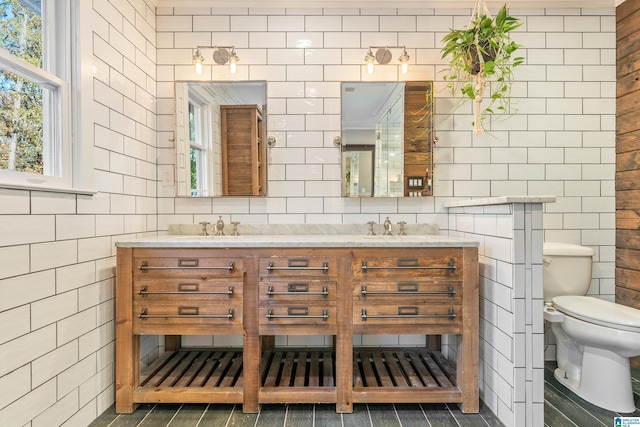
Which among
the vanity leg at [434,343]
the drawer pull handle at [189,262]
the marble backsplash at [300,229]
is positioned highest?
the marble backsplash at [300,229]

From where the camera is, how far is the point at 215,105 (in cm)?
217

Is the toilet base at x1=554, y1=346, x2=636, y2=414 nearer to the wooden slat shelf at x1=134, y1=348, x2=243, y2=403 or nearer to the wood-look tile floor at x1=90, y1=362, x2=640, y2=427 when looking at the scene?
the wood-look tile floor at x1=90, y1=362, x2=640, y2=427

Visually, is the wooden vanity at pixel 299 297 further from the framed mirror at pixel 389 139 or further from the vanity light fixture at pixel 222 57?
the vanity light fixture at pixel 222 57

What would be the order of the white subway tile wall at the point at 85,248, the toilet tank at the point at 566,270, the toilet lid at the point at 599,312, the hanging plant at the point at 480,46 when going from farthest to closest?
the toilet tank at the point at 566,270 → the hanging plant at the point at 480,46 → the toilet lid at the point at 599,312 → the white subway tile wall at the point at 85,248

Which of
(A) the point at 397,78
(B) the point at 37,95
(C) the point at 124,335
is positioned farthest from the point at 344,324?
(B) the point at 37,95

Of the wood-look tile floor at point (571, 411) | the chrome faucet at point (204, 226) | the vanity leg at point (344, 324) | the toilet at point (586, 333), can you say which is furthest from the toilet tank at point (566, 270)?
the chrome faucet at point (204, 226)

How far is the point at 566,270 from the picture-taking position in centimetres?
197

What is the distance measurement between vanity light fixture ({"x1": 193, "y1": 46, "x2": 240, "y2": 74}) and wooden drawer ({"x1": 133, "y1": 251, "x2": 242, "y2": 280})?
129 cm

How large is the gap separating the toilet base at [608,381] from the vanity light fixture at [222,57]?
2.71m

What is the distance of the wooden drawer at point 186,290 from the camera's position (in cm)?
162

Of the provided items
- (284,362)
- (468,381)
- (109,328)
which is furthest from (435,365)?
(109,328)

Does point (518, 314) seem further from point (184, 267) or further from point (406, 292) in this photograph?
point (184, 267)

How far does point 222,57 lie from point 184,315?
1.68 metres

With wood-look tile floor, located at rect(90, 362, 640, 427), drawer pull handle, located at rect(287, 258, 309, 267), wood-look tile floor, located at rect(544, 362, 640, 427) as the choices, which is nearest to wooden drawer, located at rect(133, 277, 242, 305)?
drawer pull handle, located at rect(287, 258, 309, 267)
